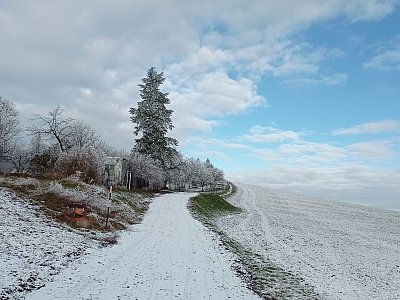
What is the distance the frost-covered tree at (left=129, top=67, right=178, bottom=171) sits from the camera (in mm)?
50469

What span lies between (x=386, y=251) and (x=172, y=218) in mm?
14855

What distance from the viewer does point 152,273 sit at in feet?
37.9

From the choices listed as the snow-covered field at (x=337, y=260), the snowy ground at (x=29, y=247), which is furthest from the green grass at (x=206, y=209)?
the snowy ground at (x=29, y=247)

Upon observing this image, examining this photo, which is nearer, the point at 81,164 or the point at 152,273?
the point at 152,273

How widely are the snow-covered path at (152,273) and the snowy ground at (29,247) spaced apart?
18.3 inches

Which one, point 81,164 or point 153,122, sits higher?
point 153,122

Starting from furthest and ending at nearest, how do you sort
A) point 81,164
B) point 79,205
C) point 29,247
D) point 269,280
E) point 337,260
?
point 81,164 → point 79,205 → point 337,260 → point 269,280 → point 29,247

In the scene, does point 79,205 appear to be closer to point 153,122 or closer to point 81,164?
point 81,164

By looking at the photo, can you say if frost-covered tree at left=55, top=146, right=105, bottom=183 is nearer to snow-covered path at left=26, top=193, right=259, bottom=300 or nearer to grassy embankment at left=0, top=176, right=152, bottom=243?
grassy embankment at left=0, top=176, right=152, bottom=243

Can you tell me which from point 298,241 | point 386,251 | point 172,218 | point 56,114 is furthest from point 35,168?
point 386,251

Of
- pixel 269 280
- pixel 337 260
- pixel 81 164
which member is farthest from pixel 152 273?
pixel 81 164

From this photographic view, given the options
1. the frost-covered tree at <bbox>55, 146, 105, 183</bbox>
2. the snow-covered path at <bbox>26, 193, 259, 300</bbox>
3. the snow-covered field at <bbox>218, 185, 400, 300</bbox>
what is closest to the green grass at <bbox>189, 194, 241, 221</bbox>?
the snow-covered field at <bbox>218, 185, 400, 300</bbox>

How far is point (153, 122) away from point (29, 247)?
126 ft

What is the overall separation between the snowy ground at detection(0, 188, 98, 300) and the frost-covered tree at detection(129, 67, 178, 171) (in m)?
31.9
